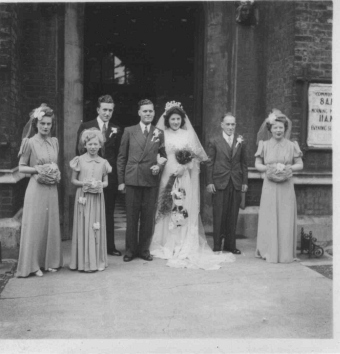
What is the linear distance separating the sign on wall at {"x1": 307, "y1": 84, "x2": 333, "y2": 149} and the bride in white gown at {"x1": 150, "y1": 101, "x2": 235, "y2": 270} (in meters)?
1.98

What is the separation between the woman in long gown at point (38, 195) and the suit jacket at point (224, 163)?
7.16 feet

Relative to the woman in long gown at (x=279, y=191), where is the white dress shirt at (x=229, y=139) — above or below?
above

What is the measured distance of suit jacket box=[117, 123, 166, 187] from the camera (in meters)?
6.42

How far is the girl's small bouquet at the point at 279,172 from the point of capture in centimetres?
646

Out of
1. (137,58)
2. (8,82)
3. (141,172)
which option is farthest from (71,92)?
(137,58)

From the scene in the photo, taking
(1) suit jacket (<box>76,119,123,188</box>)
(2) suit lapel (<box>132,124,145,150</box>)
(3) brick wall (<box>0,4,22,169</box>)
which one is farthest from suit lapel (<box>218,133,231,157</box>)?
(3) brick wall (<box>0,4,22,169</box>)

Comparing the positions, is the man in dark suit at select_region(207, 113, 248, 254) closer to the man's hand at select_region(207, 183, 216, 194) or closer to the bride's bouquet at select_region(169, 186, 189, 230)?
the man's hand at select_region(207, 183, 216, 194)

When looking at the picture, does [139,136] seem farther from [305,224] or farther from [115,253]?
[305,224]

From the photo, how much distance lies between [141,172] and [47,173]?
48.2 inches

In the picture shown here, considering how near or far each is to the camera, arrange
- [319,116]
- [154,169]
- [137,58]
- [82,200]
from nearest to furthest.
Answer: [82,200] < [154,169] < [319,116] < [137,58]

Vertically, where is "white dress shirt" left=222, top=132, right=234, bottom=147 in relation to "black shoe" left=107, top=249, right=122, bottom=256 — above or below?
above

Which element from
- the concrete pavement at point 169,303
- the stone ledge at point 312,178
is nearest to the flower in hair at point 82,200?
the concrete pavement at point 169,303

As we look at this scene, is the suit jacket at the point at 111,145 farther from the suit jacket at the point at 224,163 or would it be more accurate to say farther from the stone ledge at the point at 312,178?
the stone ledge at the point at 312,178

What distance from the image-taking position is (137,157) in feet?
21.1
